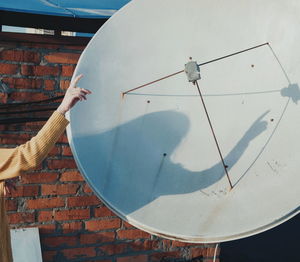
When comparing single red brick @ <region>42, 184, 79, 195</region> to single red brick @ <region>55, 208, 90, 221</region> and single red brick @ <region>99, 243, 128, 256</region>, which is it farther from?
single red brick @ <region>99, 243, 128, 256</region>

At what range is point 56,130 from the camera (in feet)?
5.06

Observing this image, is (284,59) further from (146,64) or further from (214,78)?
(146,64)

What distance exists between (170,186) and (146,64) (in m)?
0.54

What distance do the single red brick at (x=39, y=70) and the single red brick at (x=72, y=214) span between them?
0.70m

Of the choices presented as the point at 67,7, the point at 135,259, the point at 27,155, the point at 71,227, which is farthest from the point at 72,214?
the point at 67,7

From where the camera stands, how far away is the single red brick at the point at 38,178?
7.40 ft

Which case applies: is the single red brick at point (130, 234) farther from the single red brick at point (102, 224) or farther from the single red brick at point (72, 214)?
the single red brick at point (72, 214)

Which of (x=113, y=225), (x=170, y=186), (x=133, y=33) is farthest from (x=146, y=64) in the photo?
(x=113, y=225)

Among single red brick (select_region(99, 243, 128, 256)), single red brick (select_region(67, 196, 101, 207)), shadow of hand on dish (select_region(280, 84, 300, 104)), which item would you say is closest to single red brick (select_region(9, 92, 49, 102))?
single red brick (select_region(67, 196, 101, 207))

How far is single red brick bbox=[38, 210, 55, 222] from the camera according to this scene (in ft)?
7.53

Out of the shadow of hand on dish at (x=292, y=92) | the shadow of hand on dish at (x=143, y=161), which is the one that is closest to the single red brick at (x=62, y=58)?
the shadow of hand on dish at (x=143, y=161)

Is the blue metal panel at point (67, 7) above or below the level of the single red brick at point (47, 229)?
above

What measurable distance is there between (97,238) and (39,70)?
0.92 meters

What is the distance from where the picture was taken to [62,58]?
230 centimetres
